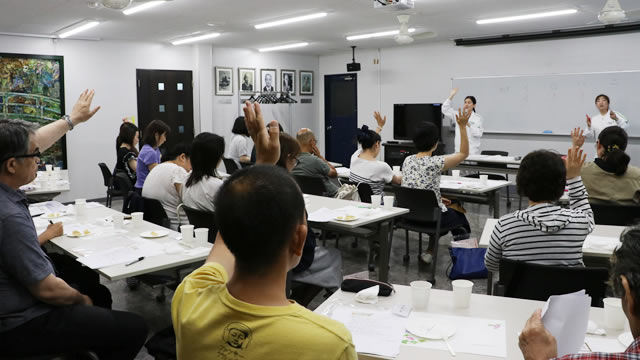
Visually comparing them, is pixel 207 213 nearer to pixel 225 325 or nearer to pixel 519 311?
pixel 519 311

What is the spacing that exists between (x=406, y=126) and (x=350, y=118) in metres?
1.72

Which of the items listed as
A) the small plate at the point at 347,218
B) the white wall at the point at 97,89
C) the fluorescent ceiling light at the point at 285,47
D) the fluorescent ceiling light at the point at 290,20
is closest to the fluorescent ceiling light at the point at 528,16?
the fluorescent ceiling light at the point at 290,20

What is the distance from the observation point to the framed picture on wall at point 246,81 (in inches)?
432

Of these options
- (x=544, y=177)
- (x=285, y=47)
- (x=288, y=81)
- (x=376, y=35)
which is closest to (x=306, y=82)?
(x=288, y=81)

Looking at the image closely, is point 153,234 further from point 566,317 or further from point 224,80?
point 224,80

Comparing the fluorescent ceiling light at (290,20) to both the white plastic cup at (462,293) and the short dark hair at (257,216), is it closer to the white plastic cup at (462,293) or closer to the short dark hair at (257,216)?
the white plastic cup at (462,293)

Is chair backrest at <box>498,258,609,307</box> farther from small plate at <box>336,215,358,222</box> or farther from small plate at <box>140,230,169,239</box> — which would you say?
small plate at <box>140,230,169,239</box>

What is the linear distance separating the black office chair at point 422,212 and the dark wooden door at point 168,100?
250 inches

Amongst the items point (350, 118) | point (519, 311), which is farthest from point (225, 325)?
point (350, 118)

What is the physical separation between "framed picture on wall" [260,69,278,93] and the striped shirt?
9.44 m

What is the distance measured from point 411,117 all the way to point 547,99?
263 centimetres

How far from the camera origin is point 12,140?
217 cm

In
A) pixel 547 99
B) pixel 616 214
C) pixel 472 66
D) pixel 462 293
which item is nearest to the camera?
pixel 462 293

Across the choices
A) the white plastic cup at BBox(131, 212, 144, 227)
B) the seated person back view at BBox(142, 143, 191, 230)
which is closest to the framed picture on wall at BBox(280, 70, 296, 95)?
the seated person back view at BBox(142, 143, 191, 230)
